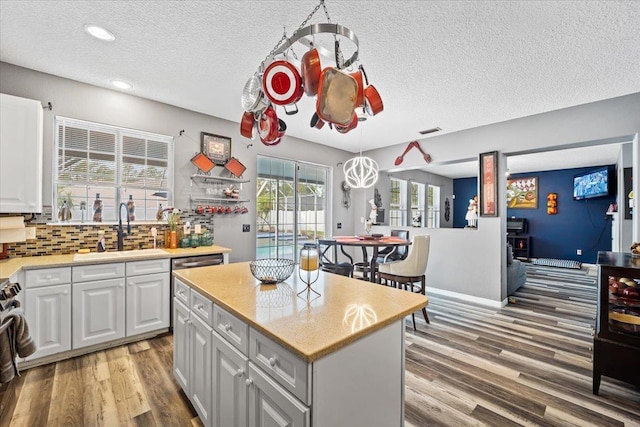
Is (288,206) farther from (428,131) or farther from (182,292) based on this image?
(182,292)

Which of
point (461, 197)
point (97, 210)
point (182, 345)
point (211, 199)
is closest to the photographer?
point (182, 345)

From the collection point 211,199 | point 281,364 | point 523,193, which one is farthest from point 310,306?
point 523,193

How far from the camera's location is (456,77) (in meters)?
2.69

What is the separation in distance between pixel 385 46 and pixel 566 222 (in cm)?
787

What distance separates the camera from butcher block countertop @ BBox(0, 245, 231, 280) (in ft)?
7.29

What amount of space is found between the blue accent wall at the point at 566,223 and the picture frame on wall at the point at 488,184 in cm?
492

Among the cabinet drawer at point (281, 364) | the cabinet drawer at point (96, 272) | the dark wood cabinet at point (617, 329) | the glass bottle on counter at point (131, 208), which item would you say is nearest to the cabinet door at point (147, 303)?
the cabinet drawer at point (96, 272)

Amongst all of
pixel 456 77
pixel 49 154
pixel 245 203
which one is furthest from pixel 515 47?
pixel 49 154

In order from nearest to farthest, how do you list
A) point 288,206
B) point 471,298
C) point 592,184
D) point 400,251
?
point 471,298, point 400,251, point 288,206, point 592,184

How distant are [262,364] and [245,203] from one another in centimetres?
320

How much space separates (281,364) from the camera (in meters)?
1.03

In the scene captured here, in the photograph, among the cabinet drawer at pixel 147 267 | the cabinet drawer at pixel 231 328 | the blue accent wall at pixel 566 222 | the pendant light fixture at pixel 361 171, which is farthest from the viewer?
the blue accent wall at pixel 566 222

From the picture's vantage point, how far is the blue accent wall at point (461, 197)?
29.8 feet

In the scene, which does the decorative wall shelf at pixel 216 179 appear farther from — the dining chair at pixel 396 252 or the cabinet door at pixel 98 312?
the dining chair at pixel 396 252
